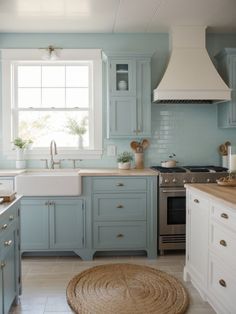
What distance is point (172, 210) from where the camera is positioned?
3889 mm

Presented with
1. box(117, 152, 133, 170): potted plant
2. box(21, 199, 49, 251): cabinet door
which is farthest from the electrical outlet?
box(21, 199, 49, 251): cabinet door

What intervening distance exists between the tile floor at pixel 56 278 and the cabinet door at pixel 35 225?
0.18 m

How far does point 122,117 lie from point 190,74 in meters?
0.94

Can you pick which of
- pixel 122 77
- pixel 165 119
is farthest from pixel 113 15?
pixel 165 119

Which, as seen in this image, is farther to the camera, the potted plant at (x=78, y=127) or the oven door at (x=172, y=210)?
the potted plant at (x=78, y=127)

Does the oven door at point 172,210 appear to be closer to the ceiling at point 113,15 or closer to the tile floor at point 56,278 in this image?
the tile floor at point 56,278

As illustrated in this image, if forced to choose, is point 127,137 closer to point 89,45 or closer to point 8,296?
point 89,45

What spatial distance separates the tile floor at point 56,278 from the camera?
106 inches

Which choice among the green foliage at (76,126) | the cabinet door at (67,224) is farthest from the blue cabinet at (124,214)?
the green foliage at (76,126)

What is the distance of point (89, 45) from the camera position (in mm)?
4355

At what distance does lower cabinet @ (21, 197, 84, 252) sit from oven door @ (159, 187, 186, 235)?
34.8 inches

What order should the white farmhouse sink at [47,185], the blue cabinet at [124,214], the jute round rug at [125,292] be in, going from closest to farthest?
the jute round rug at [125,292], the white farmhouse sink at [47,185], the blue cabinet at [124,214]

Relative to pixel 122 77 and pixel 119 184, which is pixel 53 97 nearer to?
pixel 122 77

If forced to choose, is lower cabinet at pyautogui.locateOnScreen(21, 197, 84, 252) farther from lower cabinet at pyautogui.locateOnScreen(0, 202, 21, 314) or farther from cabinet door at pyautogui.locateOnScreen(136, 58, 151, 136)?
cabinet door at pyautogui.locateOnScreen(136, 58, 151, 136)
